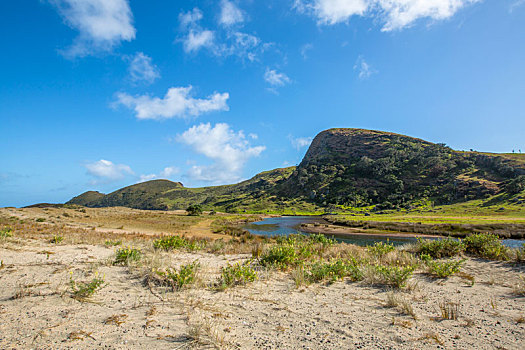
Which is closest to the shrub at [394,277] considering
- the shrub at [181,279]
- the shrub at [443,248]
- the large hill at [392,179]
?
the shrub at [181,279]

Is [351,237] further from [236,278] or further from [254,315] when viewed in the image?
[254,315]

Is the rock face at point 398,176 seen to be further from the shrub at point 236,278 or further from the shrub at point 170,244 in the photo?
the shrub at point 236,278

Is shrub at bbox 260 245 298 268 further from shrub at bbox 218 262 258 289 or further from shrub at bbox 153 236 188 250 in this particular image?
shrub at bbox 153 236 188 250

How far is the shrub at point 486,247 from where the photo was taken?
1093 centimetres

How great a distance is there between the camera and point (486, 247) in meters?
11.5

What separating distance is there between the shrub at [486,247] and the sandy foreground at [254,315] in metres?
3.84

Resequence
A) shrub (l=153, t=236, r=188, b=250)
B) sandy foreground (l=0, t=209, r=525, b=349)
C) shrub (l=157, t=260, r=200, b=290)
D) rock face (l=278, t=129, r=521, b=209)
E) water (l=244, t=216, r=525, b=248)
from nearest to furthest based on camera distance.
→ sandy foreground (l=0, t=209, r=525, b=349)
shrub (l=157, t=260, r=200, b=290)
shrub (l=153, t=236, r=188, b=250)
water (l=244, t=216, r=525, b=248)
rock face (l=278, t=129, r=521, b=209)

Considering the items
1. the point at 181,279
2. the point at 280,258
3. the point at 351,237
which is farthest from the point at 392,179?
the point at 181,279

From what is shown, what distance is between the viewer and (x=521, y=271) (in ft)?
29.5

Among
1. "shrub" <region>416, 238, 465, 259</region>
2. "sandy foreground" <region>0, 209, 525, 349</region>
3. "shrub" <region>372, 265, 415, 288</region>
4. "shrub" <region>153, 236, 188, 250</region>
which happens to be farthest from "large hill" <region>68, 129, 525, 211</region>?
"sandy foreground" <region>0, 209, 525, 349</region>

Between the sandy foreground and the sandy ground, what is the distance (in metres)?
0.02

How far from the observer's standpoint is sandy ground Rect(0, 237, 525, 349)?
4047 mm

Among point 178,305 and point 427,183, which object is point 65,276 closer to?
point 178,305

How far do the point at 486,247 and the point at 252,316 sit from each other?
1290 cm
